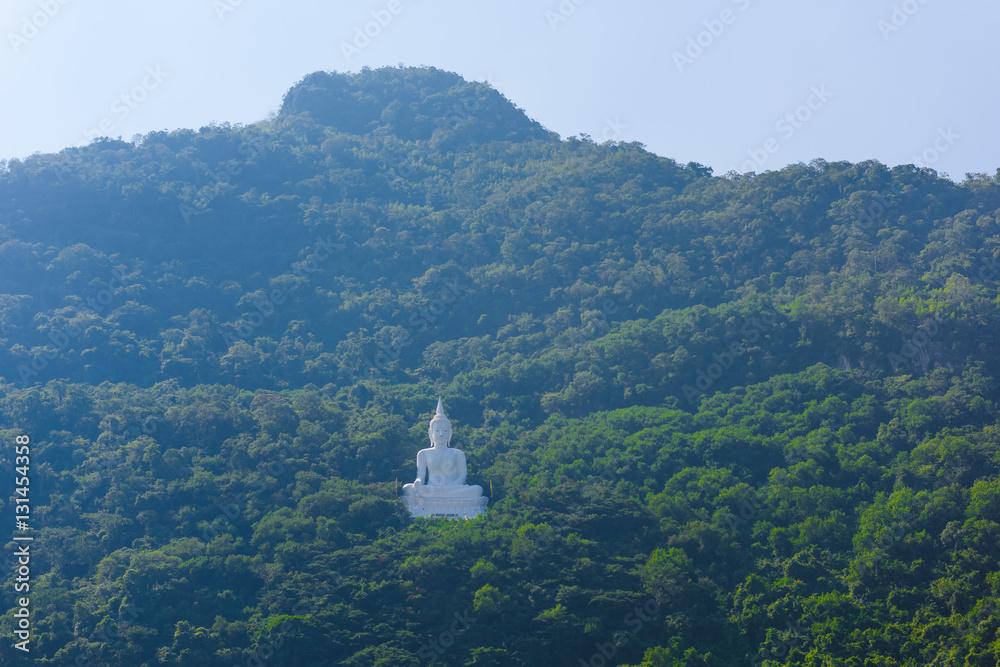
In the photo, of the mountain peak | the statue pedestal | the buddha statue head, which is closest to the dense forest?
the statue pedestal

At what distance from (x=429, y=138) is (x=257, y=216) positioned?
1499cm

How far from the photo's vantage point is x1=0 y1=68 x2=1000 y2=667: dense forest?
29094 millimetres

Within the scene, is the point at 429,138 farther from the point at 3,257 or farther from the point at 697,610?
the point at 697,610

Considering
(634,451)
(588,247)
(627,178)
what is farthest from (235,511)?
(627,178)

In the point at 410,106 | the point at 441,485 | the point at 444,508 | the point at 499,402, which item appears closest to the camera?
the point at 444,508

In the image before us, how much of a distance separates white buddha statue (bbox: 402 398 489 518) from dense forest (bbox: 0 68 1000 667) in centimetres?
65

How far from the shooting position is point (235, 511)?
110ft

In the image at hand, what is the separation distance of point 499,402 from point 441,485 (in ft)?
24.3

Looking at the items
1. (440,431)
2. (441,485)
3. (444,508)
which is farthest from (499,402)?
(444,508)

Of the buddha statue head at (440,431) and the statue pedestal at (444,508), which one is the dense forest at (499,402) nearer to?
the statue pedestal at (444,508)

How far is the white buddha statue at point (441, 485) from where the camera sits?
33688mm

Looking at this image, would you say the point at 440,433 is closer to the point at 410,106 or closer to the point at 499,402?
the point at 499,402

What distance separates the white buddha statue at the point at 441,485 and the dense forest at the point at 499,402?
0.65 meters

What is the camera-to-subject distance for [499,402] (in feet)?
135
